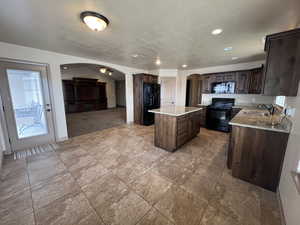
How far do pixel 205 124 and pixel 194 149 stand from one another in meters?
2.08

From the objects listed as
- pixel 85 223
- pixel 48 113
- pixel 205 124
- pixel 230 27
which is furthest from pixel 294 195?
pixel 48 113

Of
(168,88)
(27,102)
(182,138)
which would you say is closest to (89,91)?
(27,102)

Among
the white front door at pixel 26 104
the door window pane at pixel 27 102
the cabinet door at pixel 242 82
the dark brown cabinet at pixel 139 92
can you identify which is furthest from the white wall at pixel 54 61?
the cabinet door at pixel 242 82

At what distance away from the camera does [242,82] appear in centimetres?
419

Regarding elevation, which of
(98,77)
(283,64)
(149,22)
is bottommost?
(283,64)

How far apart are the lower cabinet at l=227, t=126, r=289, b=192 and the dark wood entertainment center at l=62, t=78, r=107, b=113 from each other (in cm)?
925

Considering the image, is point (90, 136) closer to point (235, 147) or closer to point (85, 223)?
point (85, 223)

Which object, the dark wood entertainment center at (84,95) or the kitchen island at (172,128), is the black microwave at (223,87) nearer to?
the kitchen island at (172,128)

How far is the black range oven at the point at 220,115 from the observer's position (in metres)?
4.21

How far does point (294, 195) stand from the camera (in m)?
1.20

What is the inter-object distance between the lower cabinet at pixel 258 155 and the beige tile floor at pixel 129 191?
16 centimetres

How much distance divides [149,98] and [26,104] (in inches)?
153

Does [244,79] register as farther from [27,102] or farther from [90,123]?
[27,102]

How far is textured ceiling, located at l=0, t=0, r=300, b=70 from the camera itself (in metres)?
1.52
